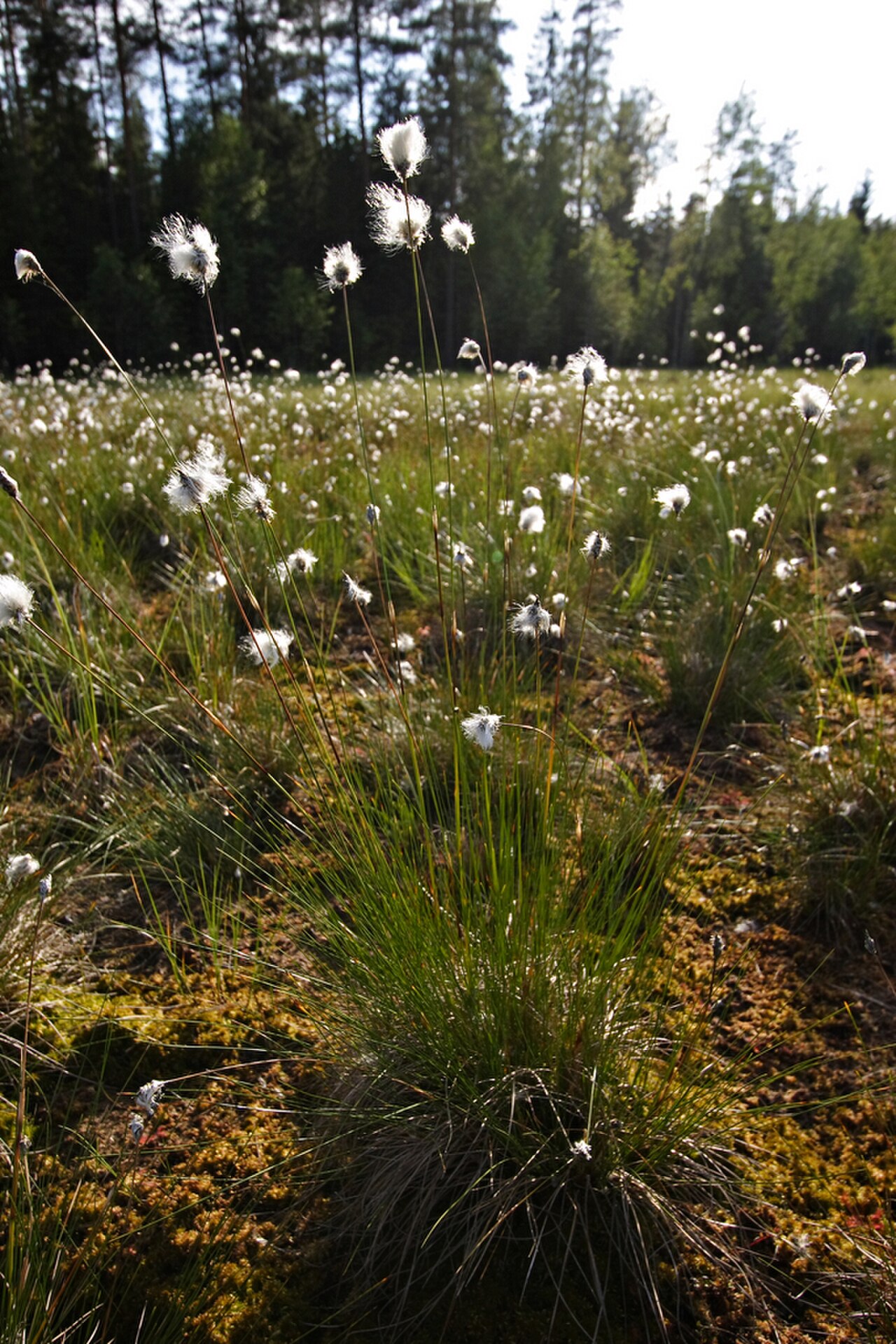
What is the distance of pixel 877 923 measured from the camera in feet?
7.86

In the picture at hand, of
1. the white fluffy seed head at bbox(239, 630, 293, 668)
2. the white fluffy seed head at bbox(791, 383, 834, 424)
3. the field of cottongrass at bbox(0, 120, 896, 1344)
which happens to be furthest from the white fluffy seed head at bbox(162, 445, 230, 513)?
the white fluffy seed head at bbox(791, 383, 834, 424)

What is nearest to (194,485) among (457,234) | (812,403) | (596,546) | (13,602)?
(13,602)

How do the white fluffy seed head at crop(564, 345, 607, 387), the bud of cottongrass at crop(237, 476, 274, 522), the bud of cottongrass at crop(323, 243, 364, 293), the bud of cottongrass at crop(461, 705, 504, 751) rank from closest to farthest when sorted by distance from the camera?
the bud of cottongrass at crop(461, 705, 504, 751) → the bud of cottongrass at crop(237, 476, 274, 522) → the bud of cottongrass at crop(323, 243, 364, 293) → the white fluffy seed head at crop(564, 345, 607, 387)

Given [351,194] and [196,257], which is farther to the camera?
[351,194]

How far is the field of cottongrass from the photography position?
1.50 m

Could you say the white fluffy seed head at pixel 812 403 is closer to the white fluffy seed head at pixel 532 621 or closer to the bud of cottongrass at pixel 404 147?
the white fluffy seed head at pixel 532 621

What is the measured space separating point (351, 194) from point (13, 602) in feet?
114

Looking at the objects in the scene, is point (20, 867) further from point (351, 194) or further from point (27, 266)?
point (351, 194)

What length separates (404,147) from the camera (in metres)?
1.53

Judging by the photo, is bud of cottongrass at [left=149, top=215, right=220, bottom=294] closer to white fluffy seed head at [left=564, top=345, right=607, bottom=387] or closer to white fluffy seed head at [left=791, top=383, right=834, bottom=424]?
white fluffy seed head at [left=564, top=345, right=607, bottom=387]

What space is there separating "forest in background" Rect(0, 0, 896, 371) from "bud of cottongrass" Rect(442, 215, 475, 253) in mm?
21742

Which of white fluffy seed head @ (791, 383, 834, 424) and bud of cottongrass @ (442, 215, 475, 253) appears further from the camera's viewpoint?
bud of cottongrass @ (442, 215, 475, 253)

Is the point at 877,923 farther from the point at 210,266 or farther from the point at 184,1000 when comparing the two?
the point at 210,266

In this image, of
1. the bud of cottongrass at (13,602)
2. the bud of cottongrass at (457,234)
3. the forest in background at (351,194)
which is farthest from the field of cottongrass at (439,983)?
the forest in background at (351,194)
